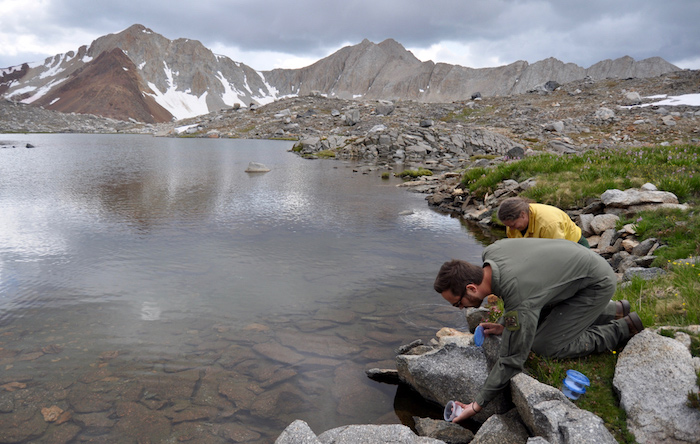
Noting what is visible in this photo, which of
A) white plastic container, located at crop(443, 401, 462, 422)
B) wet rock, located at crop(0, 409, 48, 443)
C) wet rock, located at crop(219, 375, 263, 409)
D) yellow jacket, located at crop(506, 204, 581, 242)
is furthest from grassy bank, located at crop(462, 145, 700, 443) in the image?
wet rock, located at crop(0, 409, 48, 443)

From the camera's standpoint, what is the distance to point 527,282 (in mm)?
5188

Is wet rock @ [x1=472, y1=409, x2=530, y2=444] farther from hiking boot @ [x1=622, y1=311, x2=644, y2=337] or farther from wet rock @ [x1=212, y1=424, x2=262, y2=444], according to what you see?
wet rock @ [x1=212, y1=424, x2=262, y2=444]

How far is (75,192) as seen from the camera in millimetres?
26016

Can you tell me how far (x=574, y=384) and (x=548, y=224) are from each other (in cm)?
399

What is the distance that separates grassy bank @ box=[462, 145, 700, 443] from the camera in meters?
5.71

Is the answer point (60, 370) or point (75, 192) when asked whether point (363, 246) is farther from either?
point (75, 192)

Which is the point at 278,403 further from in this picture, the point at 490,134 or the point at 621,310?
the point at 490,134

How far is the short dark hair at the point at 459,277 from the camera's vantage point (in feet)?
17.1

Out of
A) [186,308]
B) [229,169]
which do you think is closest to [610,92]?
[229,169]

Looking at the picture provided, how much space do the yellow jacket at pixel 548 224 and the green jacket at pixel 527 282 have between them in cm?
296

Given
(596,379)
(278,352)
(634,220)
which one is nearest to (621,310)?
(596,379)

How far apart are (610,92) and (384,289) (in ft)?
342

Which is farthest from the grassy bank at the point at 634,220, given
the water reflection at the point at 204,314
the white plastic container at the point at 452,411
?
the water reflection at the point at 204,314

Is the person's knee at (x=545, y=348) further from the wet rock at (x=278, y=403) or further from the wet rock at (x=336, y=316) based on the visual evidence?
the wet rock at (x=336, y=316)
